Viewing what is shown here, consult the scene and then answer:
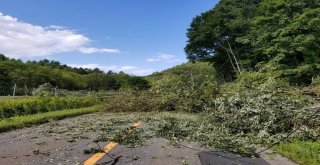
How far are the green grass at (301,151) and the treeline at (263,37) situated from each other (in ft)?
60.1

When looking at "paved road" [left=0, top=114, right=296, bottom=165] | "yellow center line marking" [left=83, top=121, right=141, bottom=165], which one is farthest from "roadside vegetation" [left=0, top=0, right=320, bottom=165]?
"paved road" [left=0, top=114, right=296, bottom=165]

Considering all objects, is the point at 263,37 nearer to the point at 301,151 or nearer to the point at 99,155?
the point at 301,151

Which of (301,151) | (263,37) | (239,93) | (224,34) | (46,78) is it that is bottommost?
(301,151)

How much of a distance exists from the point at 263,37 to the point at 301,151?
31.0 m

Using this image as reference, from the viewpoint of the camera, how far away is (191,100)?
61.1 ft

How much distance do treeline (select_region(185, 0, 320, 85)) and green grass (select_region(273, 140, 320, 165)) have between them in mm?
18305

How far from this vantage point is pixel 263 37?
36.7m

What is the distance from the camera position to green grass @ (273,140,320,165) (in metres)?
6.41

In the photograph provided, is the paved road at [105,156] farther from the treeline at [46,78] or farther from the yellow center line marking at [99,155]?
the treeline at [46,78]

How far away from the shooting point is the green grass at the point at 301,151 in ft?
21.0

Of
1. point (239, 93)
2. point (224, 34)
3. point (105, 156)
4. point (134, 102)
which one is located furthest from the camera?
Answer: point (224, 34)

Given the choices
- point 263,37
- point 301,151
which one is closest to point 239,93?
point 301,151

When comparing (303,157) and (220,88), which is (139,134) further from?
(220,88)

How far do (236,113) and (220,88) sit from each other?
6.40 meters
